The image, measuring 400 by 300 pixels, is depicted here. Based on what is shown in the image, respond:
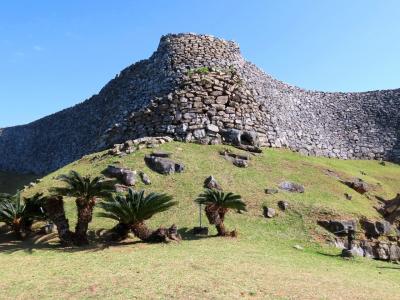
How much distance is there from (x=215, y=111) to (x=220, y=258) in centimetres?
1624

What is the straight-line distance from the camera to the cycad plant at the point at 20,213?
16.2 meters

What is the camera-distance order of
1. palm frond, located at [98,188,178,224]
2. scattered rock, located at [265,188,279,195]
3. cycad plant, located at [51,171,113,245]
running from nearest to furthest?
palm frond, located at [98,188,178,224], cycad plant, located at [51,171,113,245], scattered rock, located at [265,188,279,195]

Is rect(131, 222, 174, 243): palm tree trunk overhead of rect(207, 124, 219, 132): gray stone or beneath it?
beneath

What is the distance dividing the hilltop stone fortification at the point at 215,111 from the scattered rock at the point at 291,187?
5.50 meters

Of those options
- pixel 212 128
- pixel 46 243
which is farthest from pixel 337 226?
pixel 46 243

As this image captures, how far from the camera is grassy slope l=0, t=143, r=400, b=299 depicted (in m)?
10.1

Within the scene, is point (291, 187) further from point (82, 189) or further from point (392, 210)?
point (82, 189)

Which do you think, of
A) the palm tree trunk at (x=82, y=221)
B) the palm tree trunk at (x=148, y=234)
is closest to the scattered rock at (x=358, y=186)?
the palm tree trunk at (x=148, y=234)

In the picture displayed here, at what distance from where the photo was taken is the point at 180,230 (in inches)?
660

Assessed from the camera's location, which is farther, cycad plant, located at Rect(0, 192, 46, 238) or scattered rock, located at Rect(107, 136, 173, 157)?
scattered rock, located at Rect(107, 136, 173, 157)

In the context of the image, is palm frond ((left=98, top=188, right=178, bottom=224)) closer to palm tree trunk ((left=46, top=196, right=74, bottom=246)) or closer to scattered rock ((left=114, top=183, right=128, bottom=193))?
palm tree trunk ((left=46, top=196, right=74, bottom=246))

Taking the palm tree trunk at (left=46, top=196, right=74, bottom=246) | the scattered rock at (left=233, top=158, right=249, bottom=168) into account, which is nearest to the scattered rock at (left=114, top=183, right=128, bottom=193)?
the palm tree trunk at (left=46, top=196, right=74, bottom=246)

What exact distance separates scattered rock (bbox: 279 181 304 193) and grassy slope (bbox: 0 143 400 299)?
1.39ft

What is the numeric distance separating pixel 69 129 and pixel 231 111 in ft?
65.1
